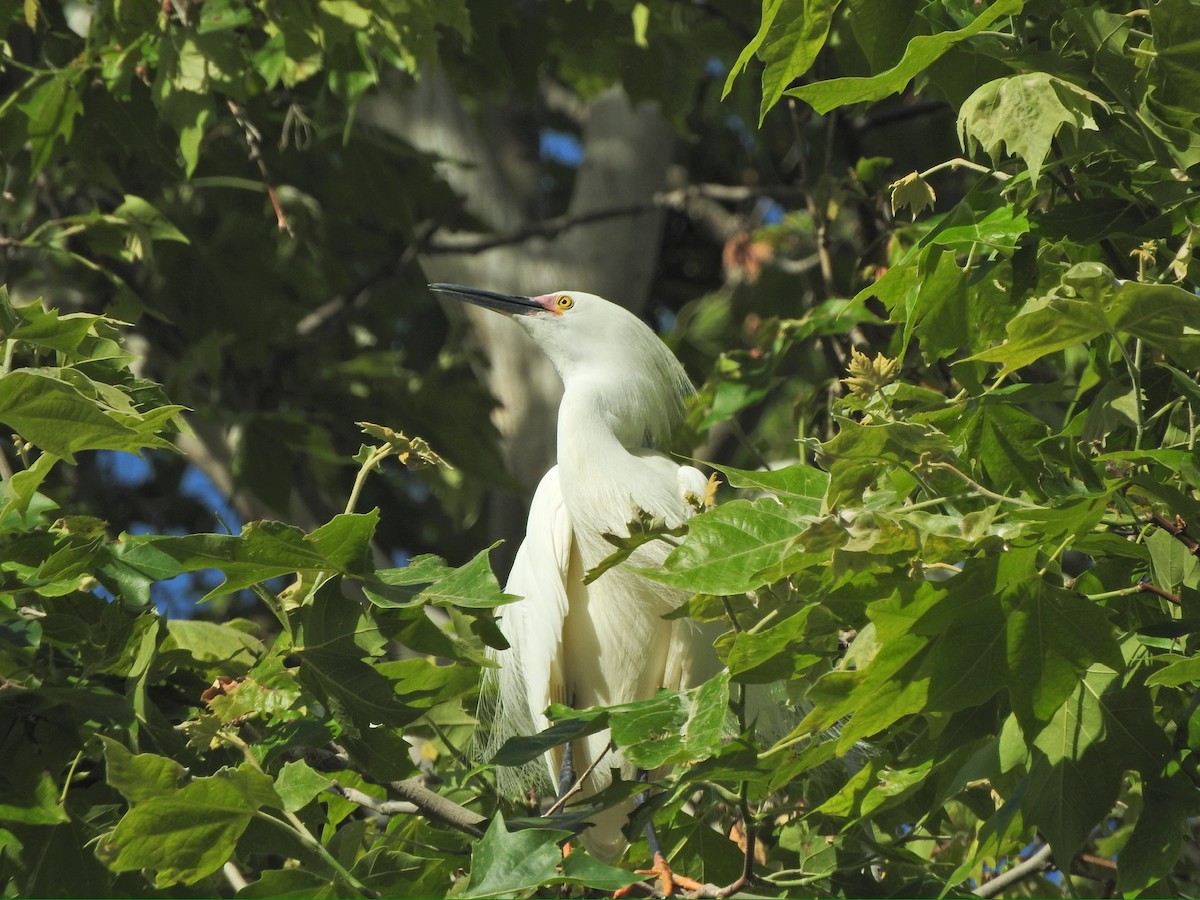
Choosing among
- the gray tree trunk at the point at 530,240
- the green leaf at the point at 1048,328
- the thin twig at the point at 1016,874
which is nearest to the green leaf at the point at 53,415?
the green leaf at the point at 1048,328

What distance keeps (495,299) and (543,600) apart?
3.73 ft

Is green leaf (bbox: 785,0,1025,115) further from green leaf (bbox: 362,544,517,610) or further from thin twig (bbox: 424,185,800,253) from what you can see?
thin twig (bbox: 424,185,800,253)

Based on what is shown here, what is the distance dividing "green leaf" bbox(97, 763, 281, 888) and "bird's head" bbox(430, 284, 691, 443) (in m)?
1.94

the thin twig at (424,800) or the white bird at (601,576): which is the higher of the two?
the thin twig at (424,800)

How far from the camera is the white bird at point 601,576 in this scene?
318 centimetres

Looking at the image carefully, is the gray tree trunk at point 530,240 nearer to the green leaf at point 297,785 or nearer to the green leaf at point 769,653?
the green leaf at point 297,785

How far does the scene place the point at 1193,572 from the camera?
176cm

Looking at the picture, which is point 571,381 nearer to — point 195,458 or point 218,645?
point 218,645

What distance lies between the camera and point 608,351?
12.0ft

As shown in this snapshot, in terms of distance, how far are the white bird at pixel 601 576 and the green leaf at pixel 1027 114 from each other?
1390 millimetres

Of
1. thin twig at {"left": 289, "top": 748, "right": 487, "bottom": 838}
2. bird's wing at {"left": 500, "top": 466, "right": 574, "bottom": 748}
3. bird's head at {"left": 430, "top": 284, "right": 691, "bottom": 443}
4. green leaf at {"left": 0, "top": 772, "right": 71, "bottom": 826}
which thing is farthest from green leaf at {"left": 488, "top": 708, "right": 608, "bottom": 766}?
bird's head at {"left": 430, "top": 284, "right": 691, "bottom": 443}

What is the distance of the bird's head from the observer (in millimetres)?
3562

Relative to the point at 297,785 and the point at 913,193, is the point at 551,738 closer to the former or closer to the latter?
the point at 297,785

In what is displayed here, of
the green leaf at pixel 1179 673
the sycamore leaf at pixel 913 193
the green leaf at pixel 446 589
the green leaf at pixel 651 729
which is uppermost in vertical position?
the sycamore leaf at pixel 913 193
